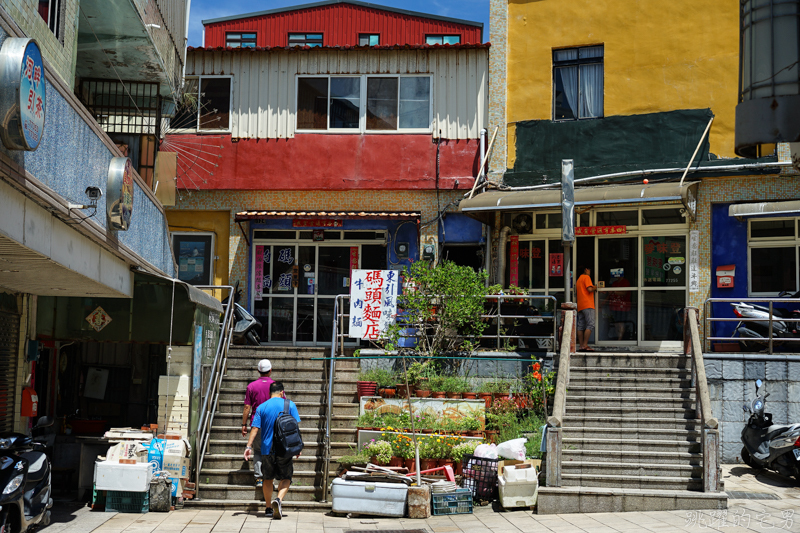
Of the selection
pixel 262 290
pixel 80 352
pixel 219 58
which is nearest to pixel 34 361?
pixel 80 352

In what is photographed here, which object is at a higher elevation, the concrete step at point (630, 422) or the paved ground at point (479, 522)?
the concrete step at point (630, 422)

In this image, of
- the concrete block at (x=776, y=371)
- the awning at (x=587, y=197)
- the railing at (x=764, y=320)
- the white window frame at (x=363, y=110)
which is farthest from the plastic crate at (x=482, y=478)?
the white window frame at (x=363, y=110)

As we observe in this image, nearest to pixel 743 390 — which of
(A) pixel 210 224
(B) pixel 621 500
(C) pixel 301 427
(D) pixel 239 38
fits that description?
(B) pixel 621 500

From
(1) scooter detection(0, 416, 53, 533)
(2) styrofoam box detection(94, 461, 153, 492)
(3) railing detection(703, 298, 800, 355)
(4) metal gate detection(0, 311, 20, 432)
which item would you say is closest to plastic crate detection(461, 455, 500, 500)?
(2) styrofoam box detection(94, 461, 153, 492)

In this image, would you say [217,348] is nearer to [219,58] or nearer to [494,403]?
[494,403]

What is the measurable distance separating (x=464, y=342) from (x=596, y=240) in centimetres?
446

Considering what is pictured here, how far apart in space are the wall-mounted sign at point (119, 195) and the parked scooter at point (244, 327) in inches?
242

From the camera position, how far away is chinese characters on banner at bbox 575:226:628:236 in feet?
53.7

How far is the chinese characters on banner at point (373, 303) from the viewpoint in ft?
47.5

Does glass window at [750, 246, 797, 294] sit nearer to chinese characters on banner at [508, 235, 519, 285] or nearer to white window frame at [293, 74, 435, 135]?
chinese characters on banner at [508, 235, 519, 285]

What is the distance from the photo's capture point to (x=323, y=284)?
17.7 meters

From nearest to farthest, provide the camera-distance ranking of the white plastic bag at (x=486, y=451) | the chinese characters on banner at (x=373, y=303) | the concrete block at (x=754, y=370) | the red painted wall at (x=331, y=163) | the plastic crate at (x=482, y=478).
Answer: the plastic crate at (x=482, y=478) → the white plastic bag at (x=486, y=451) → the concrete block at (x=754, y=370) → the chinese characters on banner at (x=373, y=303) → the red painted wall at (x=331, y=163)

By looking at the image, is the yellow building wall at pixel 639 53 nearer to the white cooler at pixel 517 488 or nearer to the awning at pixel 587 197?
the awning at pixel 587 197

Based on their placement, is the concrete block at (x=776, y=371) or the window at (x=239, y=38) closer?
the concrete block at (x=776, y=371)
